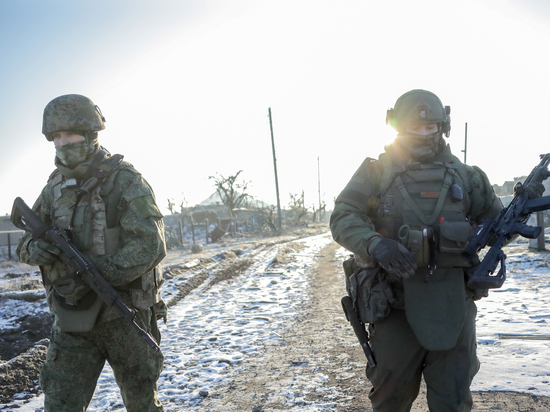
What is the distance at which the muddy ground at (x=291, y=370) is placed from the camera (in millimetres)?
3447

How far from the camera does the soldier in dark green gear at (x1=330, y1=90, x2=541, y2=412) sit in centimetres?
243

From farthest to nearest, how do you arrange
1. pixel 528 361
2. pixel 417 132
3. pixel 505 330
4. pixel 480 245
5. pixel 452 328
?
pixel 505 330 < pixel 528 361 < pixel 417 132 < pixel 480 245 < pixel 452 328

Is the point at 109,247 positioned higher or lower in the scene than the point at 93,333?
higher

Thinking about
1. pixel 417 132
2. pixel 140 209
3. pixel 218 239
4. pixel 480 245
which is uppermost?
pixel 417 132

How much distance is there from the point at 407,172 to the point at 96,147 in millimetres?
1862

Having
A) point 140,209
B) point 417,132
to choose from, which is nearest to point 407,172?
point 417,132

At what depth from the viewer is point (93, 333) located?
256 cm

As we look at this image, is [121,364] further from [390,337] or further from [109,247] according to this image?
[390,337]

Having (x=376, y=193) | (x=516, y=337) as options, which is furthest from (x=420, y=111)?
(x=516, y=337)

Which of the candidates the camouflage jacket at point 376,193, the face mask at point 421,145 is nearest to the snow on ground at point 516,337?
the camouflage jacket at point 376,193

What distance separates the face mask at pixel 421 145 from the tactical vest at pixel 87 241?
1.67m

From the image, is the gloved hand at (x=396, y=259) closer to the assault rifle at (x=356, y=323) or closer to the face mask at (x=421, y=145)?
the assault rifle at (x=356, y=323)

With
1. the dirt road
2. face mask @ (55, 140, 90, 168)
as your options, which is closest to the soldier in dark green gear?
the dirt road

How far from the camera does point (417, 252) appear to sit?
246 centimetres
